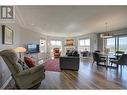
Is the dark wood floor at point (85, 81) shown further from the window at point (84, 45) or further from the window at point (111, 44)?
the window at point (84, 45)

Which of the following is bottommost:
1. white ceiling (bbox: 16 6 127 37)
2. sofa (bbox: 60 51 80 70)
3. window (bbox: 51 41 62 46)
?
sofa (bbox: 60 51 80 70)

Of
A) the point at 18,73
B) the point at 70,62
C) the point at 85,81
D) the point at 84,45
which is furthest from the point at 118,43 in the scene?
the point at 18,73

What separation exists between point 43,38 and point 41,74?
996 centimetres

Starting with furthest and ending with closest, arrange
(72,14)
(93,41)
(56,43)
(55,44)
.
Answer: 1. (56,43)
2. (55,44)
3. (93,41)
4. (72,14)

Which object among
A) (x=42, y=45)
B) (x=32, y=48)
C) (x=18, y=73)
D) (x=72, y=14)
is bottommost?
(x=18, y=73)

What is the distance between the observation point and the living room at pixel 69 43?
453 cm

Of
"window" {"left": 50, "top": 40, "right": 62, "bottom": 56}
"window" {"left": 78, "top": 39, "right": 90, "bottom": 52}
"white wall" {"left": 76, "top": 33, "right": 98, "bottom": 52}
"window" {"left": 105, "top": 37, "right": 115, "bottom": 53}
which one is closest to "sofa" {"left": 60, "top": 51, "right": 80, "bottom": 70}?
"window" {"left": 105, "top": 37, "right": 115, "bottom": 53}

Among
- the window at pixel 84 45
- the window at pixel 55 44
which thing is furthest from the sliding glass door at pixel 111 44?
the window at pixel 55 44

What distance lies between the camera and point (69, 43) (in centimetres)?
1625

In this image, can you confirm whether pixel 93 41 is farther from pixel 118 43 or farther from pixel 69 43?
pixel 69 43

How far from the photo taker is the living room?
453 cm

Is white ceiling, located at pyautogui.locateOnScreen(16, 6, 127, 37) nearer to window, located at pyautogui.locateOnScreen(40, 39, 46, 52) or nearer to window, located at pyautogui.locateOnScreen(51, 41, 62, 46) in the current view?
window, located at pyautogui.locateOnScreen(40, 39, 46, 52)
